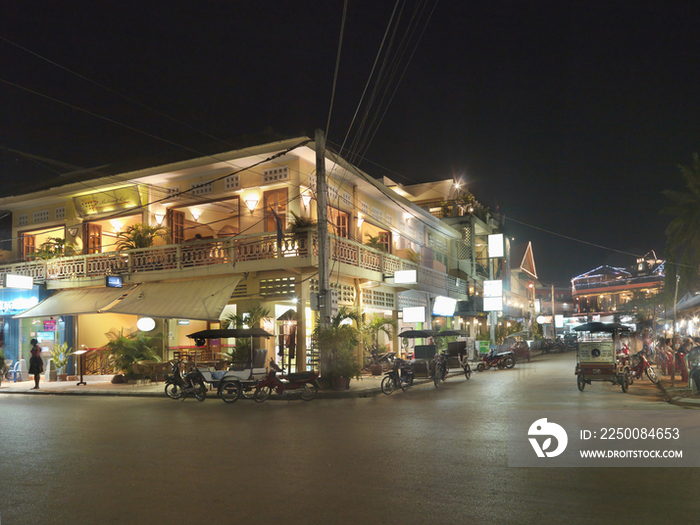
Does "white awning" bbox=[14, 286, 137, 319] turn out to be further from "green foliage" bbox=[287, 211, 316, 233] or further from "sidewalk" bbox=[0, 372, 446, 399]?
"green foliage" bbox=[287, 211, 316, 233]

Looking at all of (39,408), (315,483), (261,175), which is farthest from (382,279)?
(315,483)

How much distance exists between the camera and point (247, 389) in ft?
53.7

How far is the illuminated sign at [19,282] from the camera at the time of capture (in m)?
23.9

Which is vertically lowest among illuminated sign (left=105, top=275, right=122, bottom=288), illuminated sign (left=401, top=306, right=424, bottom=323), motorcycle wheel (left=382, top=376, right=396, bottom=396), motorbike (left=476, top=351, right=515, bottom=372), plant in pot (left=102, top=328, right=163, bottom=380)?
motorbike (left=476, top=351, right=515, bottom=372)

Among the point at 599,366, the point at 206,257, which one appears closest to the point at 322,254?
the point at 206,257

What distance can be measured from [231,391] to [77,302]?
11504 mm

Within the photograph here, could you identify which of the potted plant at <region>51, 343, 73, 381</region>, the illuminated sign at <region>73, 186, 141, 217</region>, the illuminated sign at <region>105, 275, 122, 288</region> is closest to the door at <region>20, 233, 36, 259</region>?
the illuminated sign at <region>73, 186, 141, 217</region>

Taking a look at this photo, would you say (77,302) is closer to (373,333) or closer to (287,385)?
(287,385)

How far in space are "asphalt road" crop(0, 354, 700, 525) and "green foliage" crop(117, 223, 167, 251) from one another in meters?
12.4

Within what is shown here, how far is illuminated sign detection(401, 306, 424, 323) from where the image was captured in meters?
27.8

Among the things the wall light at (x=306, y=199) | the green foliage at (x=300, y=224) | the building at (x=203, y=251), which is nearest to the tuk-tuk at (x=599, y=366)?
the building at (x=203, y=251)

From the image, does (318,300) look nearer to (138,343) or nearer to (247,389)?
(247,389)

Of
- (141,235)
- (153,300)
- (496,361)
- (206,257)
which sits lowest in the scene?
(496,361)

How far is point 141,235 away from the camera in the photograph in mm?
23719
